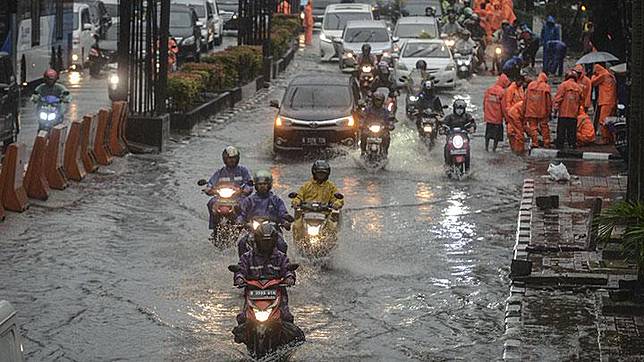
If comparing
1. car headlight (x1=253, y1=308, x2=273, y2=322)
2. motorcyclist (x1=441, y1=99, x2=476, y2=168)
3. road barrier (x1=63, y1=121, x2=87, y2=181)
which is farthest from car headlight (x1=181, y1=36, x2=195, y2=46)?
car headlight (x1=253, y1=308, x2=273, y2=322)

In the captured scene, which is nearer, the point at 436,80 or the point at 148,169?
the point at 148,169

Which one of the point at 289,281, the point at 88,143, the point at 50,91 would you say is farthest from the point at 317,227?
the point at 50,91

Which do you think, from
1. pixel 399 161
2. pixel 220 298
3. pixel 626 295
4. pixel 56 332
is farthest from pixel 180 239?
pixel 399 161

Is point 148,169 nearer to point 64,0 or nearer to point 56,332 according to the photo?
point 56,332

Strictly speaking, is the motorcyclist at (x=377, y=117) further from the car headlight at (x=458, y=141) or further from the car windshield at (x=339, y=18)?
the car windshield at (x=339, y=18)

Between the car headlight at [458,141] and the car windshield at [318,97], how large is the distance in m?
4.43

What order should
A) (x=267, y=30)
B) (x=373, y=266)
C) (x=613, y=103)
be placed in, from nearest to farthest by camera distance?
1. (x=373, y=266)
2. (x=613, y=103)
3. (x=267, y=30)

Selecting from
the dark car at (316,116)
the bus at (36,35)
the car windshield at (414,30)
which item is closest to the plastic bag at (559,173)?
the dark car at (316,116)

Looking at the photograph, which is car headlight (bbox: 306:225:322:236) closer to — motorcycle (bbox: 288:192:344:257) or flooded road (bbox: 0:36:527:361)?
motorcycle (bbox: 288:192:344:257)

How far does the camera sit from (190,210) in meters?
20.5

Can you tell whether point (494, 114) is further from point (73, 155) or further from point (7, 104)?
point (7, 104)

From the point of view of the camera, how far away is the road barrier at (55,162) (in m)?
21.5

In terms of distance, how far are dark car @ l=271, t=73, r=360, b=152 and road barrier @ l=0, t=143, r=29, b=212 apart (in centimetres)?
773

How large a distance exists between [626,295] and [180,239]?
20.5ft
